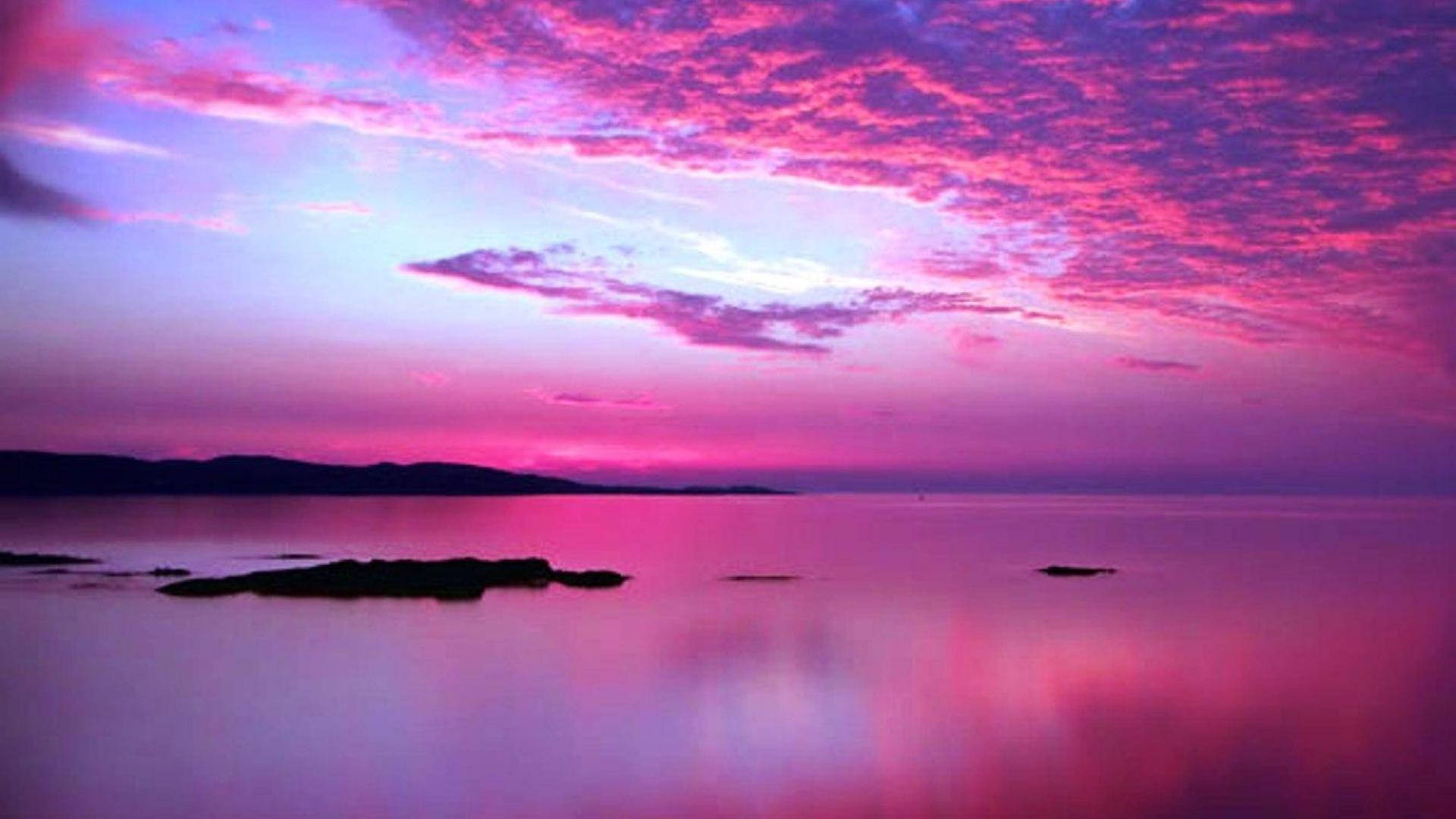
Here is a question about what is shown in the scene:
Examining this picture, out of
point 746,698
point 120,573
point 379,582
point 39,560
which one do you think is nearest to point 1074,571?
point 379,582

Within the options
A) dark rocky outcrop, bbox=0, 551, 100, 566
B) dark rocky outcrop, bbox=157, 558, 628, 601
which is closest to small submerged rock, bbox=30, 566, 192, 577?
dark rocky outcrop, bbox=0, 551, 100, 566

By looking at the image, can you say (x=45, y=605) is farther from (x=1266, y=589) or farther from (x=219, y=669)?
(x=1266, y=589)

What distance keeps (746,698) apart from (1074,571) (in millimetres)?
33021

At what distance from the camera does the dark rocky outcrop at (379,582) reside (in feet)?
140

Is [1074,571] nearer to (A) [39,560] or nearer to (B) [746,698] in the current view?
(B) [746,698]

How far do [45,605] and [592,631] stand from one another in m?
17.9

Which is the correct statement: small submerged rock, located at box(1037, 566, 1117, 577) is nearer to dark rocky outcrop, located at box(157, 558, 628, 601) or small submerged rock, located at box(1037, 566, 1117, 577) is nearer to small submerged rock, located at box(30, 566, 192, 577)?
dark rocky outcrop, located at box(157, 558, 628, 601)

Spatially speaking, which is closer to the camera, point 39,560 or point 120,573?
point 120,573

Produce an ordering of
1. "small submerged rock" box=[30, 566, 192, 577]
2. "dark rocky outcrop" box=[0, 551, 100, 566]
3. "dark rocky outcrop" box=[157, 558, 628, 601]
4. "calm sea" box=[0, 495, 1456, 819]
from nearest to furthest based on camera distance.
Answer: "calm sea" box=[0, 495, 1456, 819] < "dark rocky outcrop" box=[157, 558, 628, 601] < "small submerged rock" box=[30, 566, 192, 577] < "dark rocky outcrop" box=[0, 551, 100, 566]

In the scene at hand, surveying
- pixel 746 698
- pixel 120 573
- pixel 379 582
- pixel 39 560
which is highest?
pixel 39 560

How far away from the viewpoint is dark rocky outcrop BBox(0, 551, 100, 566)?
50719mm

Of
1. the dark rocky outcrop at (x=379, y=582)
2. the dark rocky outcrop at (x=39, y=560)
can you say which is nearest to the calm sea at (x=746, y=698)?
the dark rocky outcrop at (x=379, y=582)

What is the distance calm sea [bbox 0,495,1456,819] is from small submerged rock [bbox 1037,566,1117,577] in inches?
68.8

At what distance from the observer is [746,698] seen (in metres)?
26.0
